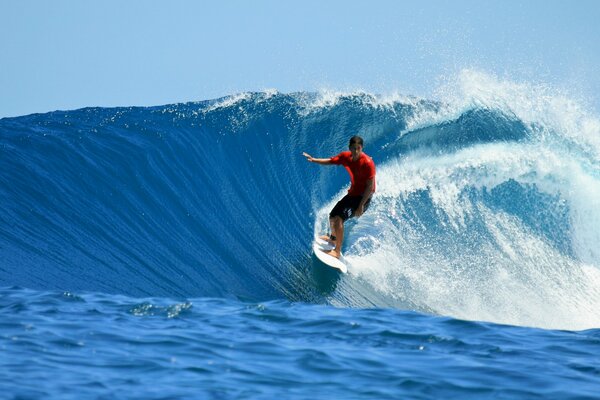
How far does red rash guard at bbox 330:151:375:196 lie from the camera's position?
10.6 meters

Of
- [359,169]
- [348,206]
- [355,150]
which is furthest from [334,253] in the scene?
[355,150]

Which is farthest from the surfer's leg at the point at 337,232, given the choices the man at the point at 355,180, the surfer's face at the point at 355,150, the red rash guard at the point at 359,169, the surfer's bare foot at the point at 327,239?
the surfer's face at the point at 355,150

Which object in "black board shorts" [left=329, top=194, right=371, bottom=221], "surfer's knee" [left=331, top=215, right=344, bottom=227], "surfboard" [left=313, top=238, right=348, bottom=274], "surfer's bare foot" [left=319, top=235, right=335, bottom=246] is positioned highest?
"black board shorts" [left=329, top=194, right=371, bottom=221]

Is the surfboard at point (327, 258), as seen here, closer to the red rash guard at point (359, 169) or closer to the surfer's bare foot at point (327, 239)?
the surfer's bare foot at point (327, 239)

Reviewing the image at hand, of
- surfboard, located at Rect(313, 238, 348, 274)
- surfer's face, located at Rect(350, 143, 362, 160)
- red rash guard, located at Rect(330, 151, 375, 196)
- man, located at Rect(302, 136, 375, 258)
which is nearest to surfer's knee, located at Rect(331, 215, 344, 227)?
man, located at Rect(302, 136, 375, 258)

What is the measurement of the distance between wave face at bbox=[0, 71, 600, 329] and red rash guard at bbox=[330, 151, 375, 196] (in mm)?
1144

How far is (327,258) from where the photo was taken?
11109mm

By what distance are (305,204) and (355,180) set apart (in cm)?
266

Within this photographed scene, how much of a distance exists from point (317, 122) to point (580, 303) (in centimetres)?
564

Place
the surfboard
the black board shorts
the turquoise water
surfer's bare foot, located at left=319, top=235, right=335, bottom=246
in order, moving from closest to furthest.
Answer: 1. the turquoise water
2. the black board shorts
3. the surfboard
4. surfer's bare foot, located at left=319, top=235, right=335, bottom=246

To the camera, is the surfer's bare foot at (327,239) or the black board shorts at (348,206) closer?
the black board shorts at (348,206)

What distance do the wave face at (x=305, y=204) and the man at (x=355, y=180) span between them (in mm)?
816

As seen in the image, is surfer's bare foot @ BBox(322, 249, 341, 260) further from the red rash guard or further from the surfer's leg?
the red rash guard

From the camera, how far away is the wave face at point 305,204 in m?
10.8
